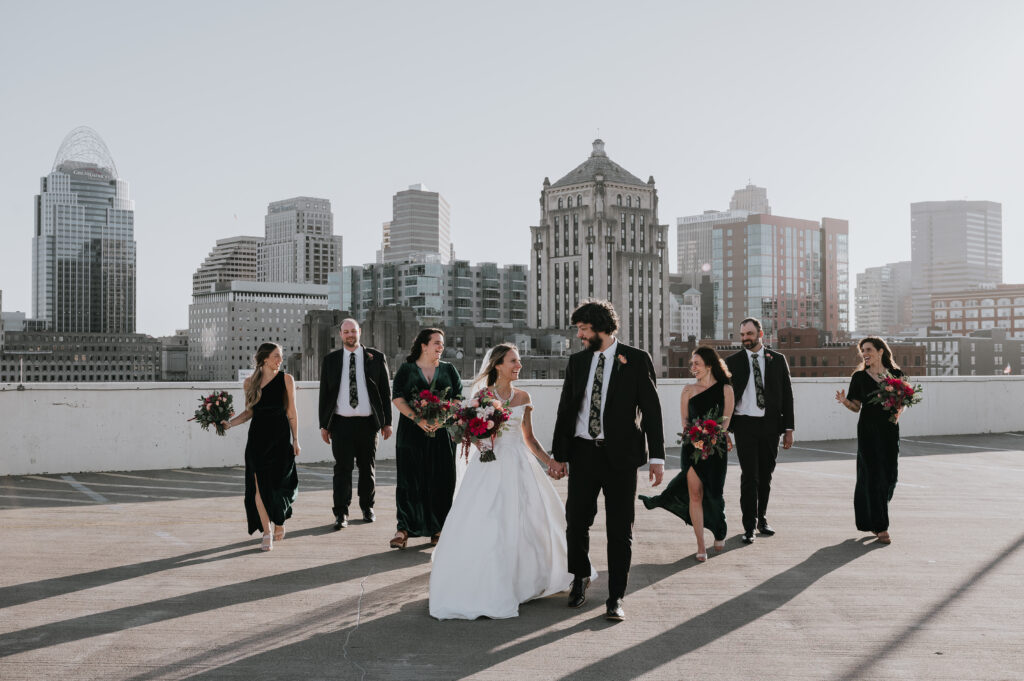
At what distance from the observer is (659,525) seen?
9.91 m

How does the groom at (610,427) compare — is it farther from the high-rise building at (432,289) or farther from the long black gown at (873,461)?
the high-rise building at (432,289)

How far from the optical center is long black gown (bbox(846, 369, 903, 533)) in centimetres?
885

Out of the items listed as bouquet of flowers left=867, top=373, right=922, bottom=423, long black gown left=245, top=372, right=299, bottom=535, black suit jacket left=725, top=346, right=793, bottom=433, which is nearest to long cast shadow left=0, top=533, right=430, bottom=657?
long black gown left=245, top=372, right=299, bottom=535

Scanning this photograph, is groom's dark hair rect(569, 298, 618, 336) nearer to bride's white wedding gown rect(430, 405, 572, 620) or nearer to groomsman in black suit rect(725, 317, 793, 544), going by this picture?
bride's white wedding gown rect(430, 405, 572, 620)

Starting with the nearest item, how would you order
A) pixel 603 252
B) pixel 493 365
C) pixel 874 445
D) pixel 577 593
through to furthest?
pixel 577 593
pixel 493 365
pixel 874 445
pixel 603 252

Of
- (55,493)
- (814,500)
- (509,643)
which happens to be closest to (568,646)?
(509,643)

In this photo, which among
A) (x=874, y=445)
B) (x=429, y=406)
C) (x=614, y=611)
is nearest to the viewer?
(x=614, y=611)

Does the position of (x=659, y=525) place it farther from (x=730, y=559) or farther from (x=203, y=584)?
(x=203, y=584)

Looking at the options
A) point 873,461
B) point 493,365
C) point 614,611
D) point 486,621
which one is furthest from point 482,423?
point 873,461

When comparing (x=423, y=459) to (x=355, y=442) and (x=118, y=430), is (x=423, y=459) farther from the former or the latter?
(x=118, y=430)

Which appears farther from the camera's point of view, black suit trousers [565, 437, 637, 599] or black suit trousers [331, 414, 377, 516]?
black suit trousers [331, 414, 377, 516]

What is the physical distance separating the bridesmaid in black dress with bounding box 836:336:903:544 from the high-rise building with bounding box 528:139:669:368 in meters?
163

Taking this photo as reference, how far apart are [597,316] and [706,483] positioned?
287 cm

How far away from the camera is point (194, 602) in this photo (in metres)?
6.58
